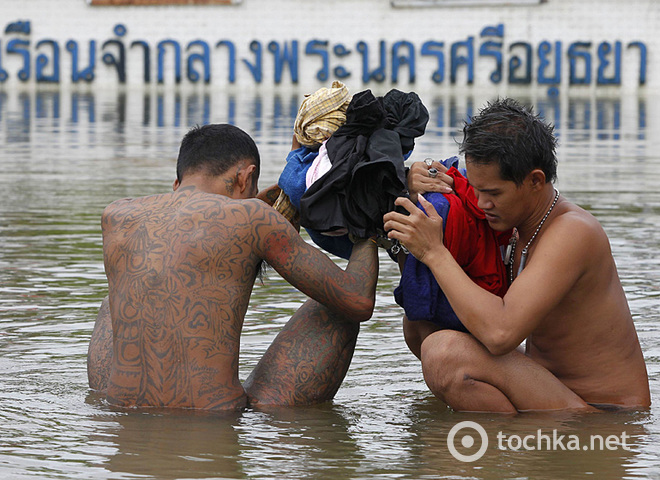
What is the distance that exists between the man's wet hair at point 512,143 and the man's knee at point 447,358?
2.11 feet

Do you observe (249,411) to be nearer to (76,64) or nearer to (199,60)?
(199,60)

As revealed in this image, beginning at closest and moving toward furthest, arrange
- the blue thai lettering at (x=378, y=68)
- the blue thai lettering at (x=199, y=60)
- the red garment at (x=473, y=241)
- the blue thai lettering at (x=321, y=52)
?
the red garment at (x=473, y=241), the blue thai lettering at (x=378, y=68), the blue thai lettering at (x=321, y=52), the blue thai lettering at (x=199, y=60)

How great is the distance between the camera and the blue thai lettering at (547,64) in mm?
39688

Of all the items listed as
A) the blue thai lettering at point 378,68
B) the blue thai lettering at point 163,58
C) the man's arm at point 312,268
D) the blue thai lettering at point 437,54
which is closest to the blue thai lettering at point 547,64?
the blue thai lettering at point 437,54

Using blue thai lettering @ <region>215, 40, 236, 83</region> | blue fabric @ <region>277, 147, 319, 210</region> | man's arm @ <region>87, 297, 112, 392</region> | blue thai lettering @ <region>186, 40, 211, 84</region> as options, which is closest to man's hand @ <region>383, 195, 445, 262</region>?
blue fabric @ <region>277, 147, 319, 210</region>

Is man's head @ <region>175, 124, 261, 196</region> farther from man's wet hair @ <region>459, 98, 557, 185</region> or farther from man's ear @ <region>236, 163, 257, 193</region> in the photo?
man's wet hair @ <region>459, 98, 557, 185</region>

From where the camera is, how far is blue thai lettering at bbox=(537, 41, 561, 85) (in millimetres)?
39688

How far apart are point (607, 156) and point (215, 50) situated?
2744cm

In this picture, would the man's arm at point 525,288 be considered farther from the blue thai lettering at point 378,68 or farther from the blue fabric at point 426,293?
the blue thai lettering at point 378,68

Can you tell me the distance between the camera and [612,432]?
14.9 feet

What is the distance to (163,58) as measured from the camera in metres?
42.1

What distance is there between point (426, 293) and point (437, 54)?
119 feet

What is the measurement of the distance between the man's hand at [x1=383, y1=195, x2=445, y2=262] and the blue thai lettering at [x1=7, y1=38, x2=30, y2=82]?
3900 centimetres

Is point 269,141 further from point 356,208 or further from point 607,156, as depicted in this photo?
point 356,208
